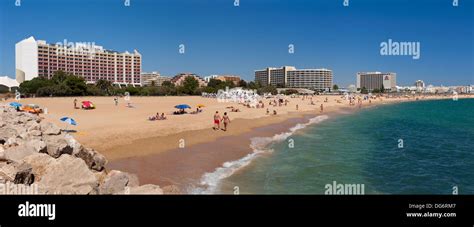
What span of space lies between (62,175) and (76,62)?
403 feet

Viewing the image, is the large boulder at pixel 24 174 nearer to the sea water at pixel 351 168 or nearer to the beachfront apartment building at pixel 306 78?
the sea water at pixel 351 168

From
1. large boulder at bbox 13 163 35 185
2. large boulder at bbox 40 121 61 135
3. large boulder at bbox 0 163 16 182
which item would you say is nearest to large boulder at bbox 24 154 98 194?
large boulder at bbox 13 163 35 185

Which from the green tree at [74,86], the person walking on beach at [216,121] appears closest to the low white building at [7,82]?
the green tree at [74,86]

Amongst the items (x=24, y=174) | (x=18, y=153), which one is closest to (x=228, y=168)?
(x=18, y=153)

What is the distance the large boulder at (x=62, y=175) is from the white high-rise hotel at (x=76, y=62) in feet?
354

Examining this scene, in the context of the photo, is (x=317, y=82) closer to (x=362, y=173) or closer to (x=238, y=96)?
(x=238, y=96)

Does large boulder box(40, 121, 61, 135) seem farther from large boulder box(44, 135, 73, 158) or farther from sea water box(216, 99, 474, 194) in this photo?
sea water box(216, 99, 474, 194)

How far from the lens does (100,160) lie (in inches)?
408

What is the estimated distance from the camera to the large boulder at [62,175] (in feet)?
22.5

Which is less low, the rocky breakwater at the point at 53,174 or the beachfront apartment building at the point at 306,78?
the beachfront apartment building at the point at 306,78

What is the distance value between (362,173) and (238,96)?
153 ft

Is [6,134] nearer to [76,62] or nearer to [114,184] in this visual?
[114,184]

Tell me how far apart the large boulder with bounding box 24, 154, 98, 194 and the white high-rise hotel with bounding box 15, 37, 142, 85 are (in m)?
108
